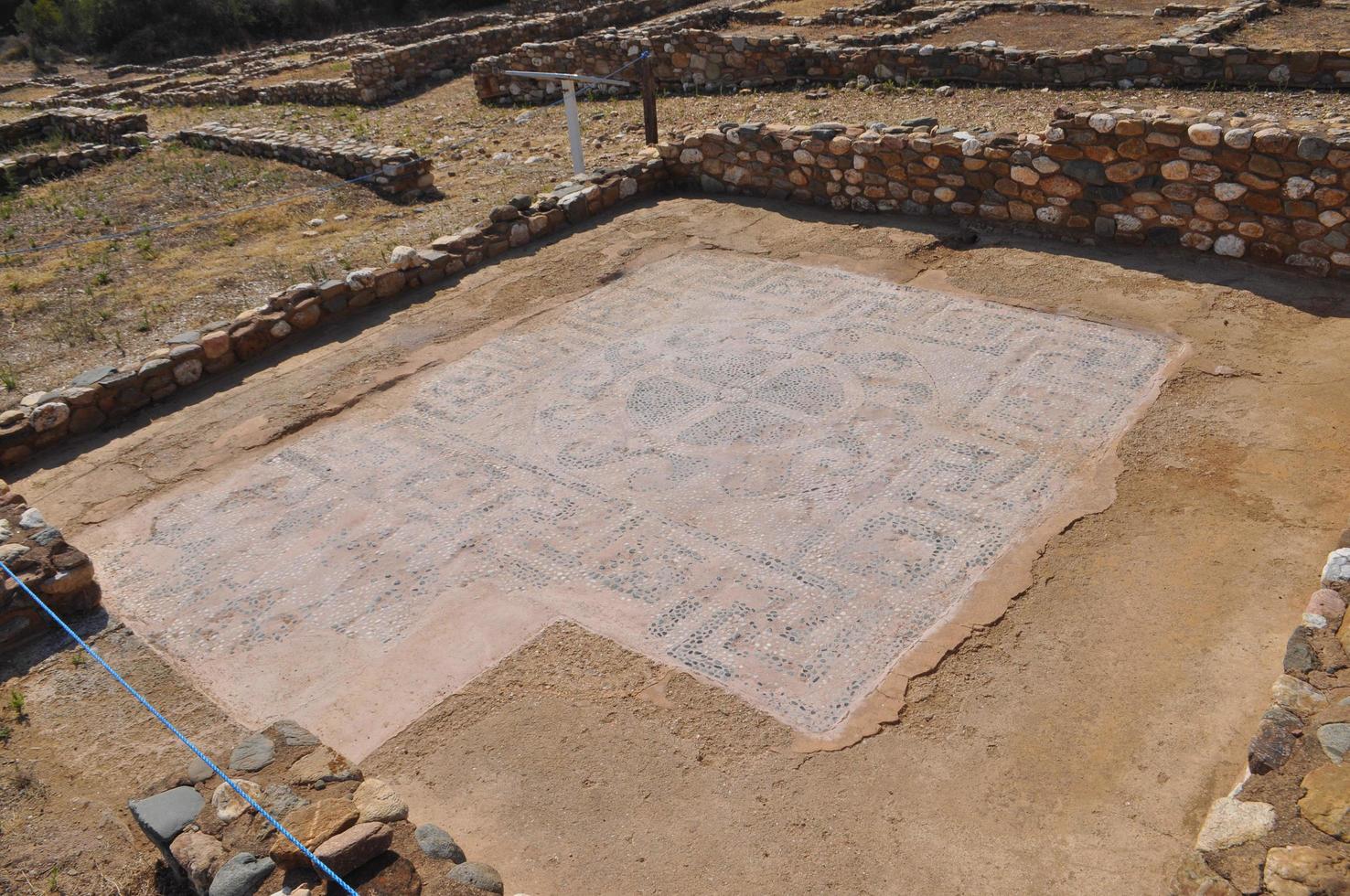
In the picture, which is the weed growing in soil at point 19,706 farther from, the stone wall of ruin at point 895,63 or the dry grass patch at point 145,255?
the stone wall of ruin at point 895,63

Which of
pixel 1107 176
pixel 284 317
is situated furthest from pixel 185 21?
pixel 1107 176

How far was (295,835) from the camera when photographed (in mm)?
3604

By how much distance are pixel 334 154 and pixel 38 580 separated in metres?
9.47

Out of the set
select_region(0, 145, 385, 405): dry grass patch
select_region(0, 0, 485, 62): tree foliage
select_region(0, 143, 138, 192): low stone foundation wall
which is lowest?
select_region(0, 145, 385, 405): dry grass patch

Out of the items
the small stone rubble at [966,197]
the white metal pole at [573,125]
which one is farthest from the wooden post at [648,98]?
the small stone rubble at [966,197]

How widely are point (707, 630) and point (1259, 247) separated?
5.94 m

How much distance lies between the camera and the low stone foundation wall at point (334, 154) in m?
12.4

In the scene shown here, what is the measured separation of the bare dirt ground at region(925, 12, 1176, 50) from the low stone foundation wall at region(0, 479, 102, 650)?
13.6m

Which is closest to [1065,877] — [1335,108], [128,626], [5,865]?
[5,865]

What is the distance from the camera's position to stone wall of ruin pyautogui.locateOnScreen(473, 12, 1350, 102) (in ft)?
39.5

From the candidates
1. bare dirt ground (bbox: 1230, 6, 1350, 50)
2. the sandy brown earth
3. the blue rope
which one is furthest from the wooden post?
the blue rope

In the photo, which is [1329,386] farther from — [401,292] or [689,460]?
[401,292]

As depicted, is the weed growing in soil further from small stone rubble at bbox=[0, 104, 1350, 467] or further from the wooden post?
the wooden post

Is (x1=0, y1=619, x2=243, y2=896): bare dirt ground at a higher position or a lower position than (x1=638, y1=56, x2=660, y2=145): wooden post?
lower
